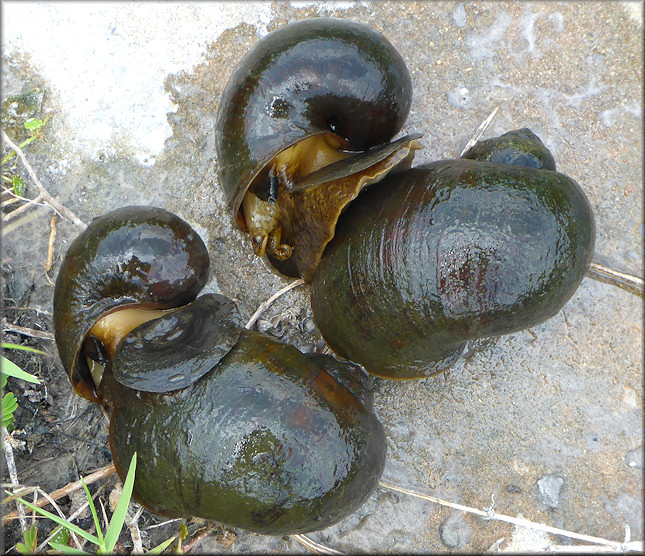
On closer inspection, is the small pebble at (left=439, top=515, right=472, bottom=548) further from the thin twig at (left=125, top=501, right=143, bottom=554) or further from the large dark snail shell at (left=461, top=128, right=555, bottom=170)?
the large dark snail shell at (left=461, top=128, right=555, bottom=170)

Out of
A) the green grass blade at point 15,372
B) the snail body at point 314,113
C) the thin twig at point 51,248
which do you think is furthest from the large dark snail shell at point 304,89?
the green grass blade at point 15,372

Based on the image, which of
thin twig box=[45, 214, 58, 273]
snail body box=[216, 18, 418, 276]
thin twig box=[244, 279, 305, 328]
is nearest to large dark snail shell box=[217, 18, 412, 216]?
snail body box=[216, 18, 418, 276]

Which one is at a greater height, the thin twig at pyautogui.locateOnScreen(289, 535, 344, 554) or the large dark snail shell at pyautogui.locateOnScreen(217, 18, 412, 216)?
the large dark snail shell at pyautogui.locateOnScreen(217, 18, 412, 216)

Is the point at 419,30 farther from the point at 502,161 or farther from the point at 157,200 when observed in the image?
the point at 157,200

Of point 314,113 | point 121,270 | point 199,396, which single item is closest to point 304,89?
point 314,113

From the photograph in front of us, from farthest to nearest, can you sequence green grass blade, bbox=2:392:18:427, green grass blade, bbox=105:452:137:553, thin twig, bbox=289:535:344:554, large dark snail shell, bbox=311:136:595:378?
thin twig, bbox=289:535:344:554 → green grass blade, bbox=2:392:18:427 → green grass blade, bbox=105:452:137:553 → large dark snail shell, bbox=311:136:595:378

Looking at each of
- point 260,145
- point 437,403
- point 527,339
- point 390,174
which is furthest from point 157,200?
point 527,339

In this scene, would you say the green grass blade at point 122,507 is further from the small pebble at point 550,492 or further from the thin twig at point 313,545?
the small pebble at point 550,492
